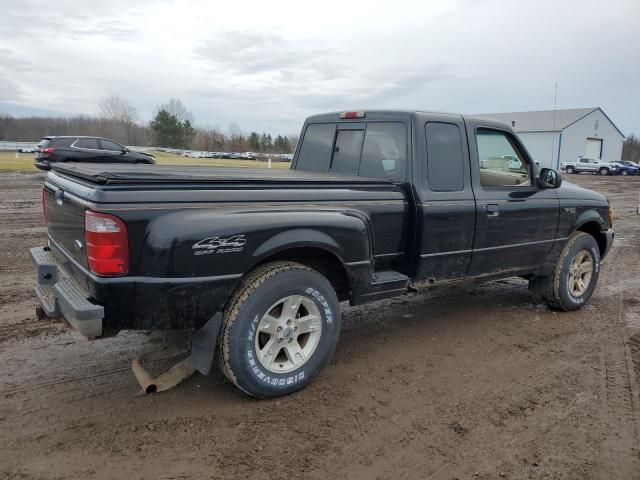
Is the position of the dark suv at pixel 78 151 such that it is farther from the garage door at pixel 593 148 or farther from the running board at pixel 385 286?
the garage door at pixel 593 148

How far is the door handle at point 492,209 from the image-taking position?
15.4 feet

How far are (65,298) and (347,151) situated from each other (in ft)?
9.28

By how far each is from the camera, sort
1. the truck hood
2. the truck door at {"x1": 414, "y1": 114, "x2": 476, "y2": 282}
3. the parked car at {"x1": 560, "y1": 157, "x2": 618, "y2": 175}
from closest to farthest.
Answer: the truck door at {"x1": 414, "y1": 114, "x2": 476, "y2": 282}, the truck hood, the parked car at {"x1": 560, "y1": 157, "x2": 618, "y2": 175}

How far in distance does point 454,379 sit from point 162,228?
8.15 ft

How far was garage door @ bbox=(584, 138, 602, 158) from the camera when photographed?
198ft

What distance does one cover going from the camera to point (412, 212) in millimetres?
4207

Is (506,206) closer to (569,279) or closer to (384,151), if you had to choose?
(384,151)

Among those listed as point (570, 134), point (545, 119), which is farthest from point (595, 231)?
point (545, 119)

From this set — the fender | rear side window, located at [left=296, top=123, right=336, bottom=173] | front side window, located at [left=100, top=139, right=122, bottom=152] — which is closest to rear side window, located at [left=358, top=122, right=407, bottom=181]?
rear side window, located at [left=296, top=123, right=336, bottom=173]

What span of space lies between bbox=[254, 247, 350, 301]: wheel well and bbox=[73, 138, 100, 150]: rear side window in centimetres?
1763

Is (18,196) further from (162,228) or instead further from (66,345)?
(162,228)

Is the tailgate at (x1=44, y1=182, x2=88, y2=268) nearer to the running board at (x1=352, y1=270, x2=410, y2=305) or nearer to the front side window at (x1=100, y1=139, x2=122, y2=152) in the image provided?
the running board at (x1=352, y1=270, x2=410, y2=305)

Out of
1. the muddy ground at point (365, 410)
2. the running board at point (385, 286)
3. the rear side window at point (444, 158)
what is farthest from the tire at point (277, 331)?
the rear side window at point (444, 158)

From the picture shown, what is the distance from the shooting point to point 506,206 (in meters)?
4.85
